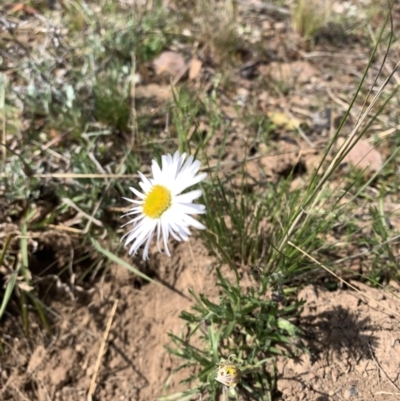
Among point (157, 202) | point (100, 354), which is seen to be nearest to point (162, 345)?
point (100, 354)

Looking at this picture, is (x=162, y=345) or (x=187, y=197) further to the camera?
(x=162, y=345)

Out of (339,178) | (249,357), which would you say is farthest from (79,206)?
(339,178)

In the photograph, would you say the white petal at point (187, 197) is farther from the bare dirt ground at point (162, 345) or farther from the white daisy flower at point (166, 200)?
the bare dirt ground at point (162, 345)

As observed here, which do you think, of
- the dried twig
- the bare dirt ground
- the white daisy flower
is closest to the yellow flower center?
the white daisy flower

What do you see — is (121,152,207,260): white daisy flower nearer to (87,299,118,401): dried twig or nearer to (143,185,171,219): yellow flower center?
(143,185,171,219): yellow flower center

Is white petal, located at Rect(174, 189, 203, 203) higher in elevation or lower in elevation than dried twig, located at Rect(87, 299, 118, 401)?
higher

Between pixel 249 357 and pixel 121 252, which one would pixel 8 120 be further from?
pixel 249 357

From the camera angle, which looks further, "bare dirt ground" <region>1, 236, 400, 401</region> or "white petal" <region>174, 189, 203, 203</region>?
"bare dirt ground" <region>1, 236, 400, 401</region>

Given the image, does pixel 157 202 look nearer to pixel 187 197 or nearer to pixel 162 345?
pixel 187 197

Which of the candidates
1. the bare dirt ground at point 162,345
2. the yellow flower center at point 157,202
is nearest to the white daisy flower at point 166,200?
the yellow flower center at point 157,202
